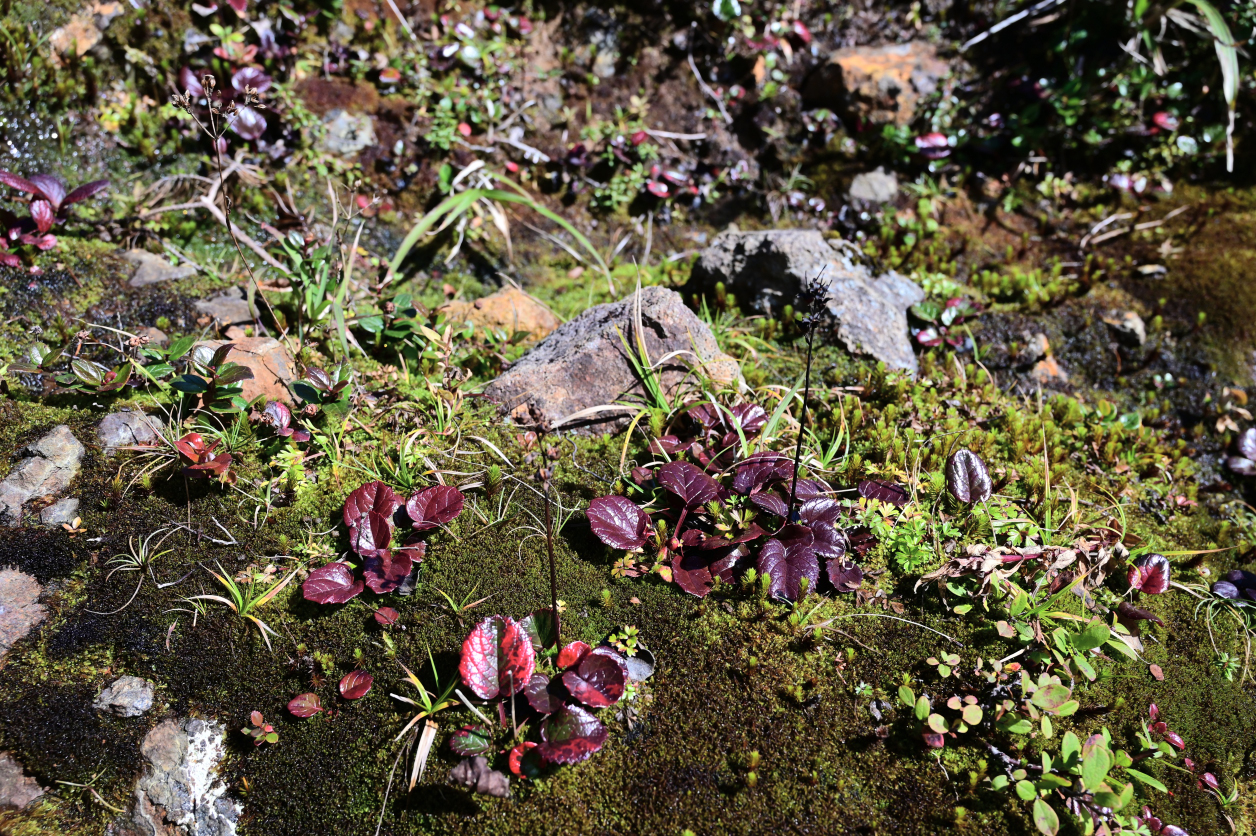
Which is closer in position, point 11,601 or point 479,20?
point 11,601

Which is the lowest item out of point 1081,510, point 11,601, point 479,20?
point 1081,510

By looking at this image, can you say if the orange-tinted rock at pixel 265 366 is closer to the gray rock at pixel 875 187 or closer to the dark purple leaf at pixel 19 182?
the dark purple leaf at pixel 19 182

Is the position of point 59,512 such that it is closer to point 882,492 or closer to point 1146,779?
point 882,492

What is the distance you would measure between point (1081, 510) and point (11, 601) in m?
4.71

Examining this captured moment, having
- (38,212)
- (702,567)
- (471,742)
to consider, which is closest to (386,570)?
(471,742)

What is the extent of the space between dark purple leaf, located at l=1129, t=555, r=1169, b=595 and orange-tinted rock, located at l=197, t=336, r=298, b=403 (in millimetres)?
3991

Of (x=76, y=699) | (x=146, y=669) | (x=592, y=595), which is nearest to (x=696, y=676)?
(x=592, y=595)

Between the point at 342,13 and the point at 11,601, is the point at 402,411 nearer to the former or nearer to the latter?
the point at 11,601

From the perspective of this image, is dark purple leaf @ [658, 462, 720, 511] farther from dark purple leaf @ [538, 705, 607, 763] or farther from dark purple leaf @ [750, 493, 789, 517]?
dark purple leaf @ [538, 705, 607, 763]

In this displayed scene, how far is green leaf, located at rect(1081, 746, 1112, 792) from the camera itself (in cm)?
247

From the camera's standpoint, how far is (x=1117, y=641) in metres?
3.02

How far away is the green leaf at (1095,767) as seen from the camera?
2.47m

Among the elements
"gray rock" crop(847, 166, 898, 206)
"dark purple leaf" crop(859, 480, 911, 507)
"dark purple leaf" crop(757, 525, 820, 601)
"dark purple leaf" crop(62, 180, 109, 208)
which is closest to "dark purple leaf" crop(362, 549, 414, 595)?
"dark purple leaf" crop(757, 525, 820, 601)

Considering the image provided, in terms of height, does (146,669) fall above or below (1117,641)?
above
